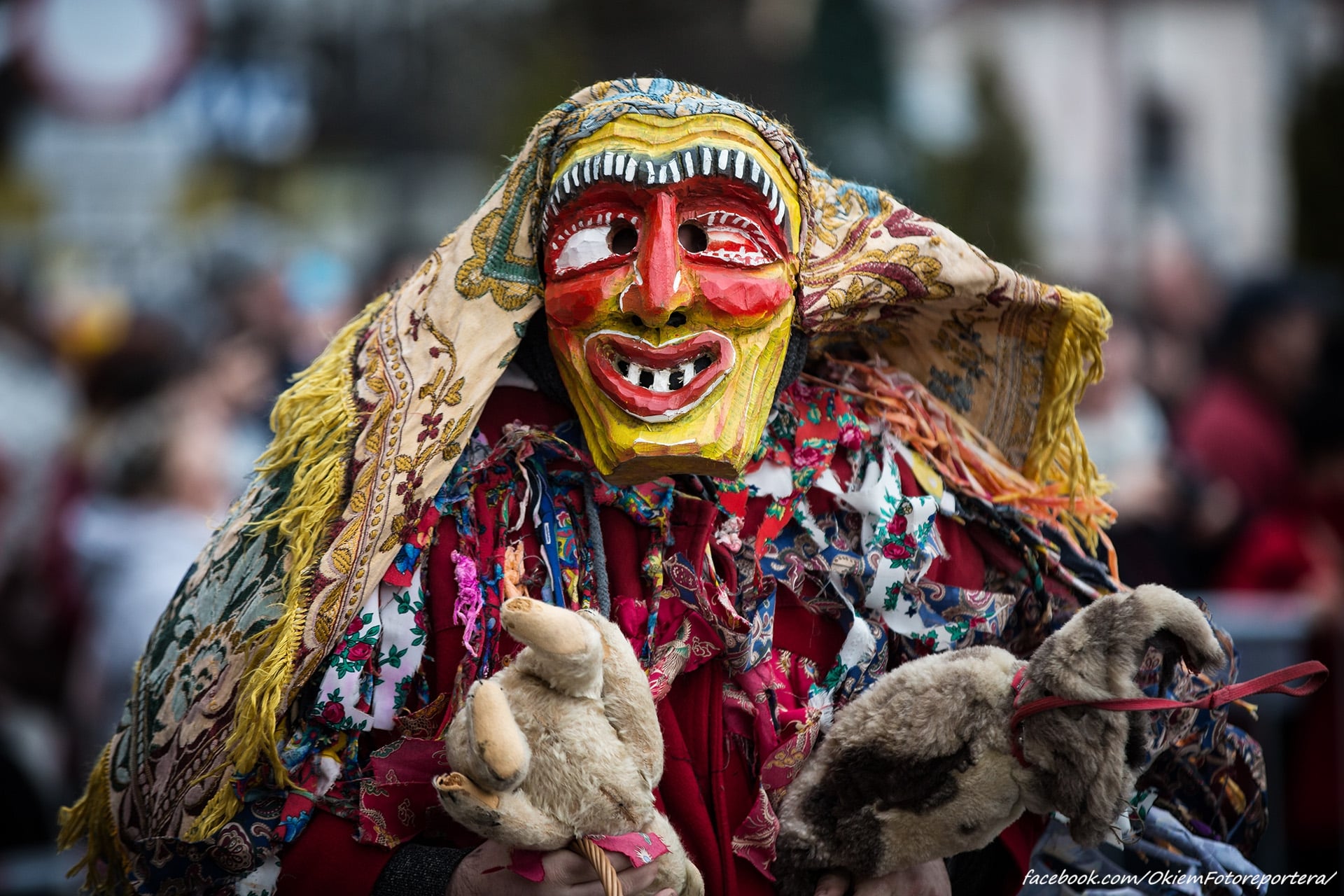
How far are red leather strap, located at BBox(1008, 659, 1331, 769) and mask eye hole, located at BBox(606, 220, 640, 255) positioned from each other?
93cm

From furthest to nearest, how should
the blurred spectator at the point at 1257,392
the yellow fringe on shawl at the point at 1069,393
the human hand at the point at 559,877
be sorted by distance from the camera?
1. the blurred spectator at the point at 1257,392
2. the yellow fringe on shawl at the point at 1069,393
3. the human hand at the point at 559,877

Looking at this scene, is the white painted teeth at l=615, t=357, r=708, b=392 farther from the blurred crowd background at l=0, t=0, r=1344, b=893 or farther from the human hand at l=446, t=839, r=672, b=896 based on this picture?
the human hand at l=446, t=839, r=672, b=896

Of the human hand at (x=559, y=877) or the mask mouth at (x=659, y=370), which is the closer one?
the human hand at (x=559, y=877)

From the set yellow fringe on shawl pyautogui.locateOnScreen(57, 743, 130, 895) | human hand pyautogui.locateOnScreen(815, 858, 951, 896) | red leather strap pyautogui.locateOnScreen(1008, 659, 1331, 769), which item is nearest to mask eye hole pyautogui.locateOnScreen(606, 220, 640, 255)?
red leather strap pyautogui.locateOnScreen(1008, 659, 1331, 769)

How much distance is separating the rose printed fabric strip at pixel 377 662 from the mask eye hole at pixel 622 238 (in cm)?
63

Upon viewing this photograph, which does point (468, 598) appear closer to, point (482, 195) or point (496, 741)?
point (496, 741)

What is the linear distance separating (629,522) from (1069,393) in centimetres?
86

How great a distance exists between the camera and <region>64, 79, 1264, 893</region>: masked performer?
225 cm

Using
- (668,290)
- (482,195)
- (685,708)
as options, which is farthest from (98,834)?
(482,195)

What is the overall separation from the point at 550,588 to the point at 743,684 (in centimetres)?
36

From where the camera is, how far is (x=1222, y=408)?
5.76 meters

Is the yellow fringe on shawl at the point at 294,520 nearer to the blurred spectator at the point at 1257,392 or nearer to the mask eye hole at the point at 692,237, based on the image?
the mask eye hole at the point at 692,237

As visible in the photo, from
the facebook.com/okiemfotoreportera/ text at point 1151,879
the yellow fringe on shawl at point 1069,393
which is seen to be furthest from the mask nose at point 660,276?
the facebook.com/okiemfotoreportera/ text at point 1151,879

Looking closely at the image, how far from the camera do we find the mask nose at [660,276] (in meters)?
2.21
